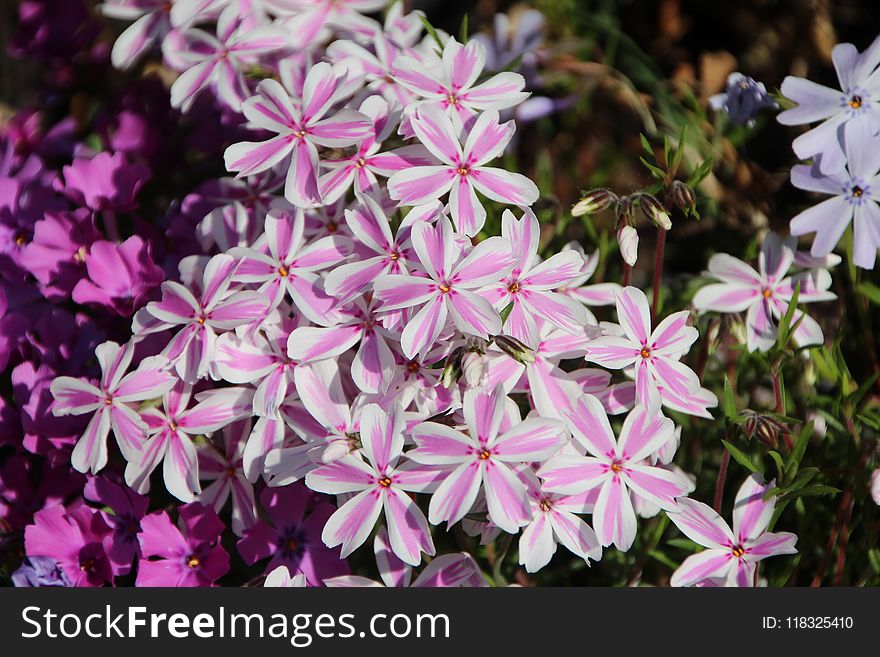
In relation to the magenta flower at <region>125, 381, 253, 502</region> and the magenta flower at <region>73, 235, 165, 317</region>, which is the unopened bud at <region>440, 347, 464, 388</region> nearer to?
the magenta flower at <region>125, 381, 253, 502</region>

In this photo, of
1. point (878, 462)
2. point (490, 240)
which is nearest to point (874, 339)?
point (878, 462)

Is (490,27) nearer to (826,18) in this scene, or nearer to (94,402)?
(826,18)

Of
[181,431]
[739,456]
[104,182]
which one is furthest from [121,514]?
[739,456]

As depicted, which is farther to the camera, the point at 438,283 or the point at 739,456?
the point at 739,456

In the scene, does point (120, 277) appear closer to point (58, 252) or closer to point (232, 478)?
point (58, 252)

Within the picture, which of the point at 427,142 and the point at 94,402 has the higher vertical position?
the point at 427,142

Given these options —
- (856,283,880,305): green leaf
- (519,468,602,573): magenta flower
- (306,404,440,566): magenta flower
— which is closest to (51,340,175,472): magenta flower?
(306,404,440,566): magenta flower
